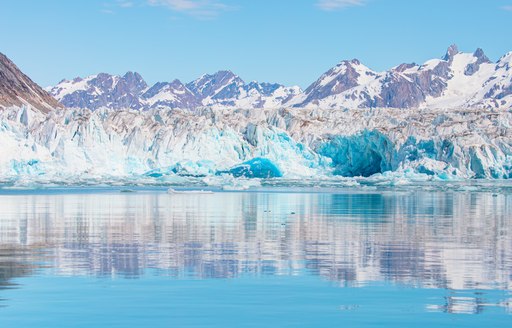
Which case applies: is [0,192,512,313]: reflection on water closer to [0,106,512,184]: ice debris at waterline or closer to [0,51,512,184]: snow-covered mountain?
[0,51,512,184]: snow-covered mountain

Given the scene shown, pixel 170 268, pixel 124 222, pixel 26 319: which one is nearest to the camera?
pixel 26 319

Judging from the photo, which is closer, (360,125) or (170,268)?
(170,268)

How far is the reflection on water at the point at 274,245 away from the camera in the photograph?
29.3ft

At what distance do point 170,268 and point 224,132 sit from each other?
35.2 meters

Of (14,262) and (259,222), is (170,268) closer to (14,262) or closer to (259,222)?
(14,262)

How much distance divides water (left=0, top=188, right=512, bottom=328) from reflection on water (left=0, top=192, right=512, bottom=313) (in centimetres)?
2

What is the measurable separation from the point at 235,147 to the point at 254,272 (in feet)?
115

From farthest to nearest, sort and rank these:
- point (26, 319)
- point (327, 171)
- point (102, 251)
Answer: point (327, 171)
point (102, 251)
point (26, 319)

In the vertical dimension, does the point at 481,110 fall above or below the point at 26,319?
above

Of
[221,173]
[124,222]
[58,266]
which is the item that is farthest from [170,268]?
[221,173]

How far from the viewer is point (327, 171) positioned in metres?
43.8

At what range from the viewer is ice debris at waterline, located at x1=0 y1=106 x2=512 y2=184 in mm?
39781

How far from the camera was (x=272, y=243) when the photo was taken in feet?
39.4

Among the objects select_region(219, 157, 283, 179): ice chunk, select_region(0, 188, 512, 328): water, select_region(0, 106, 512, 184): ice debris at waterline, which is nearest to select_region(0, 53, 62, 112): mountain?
select_region(0, 106, 512, 184): ice debris at waterline
